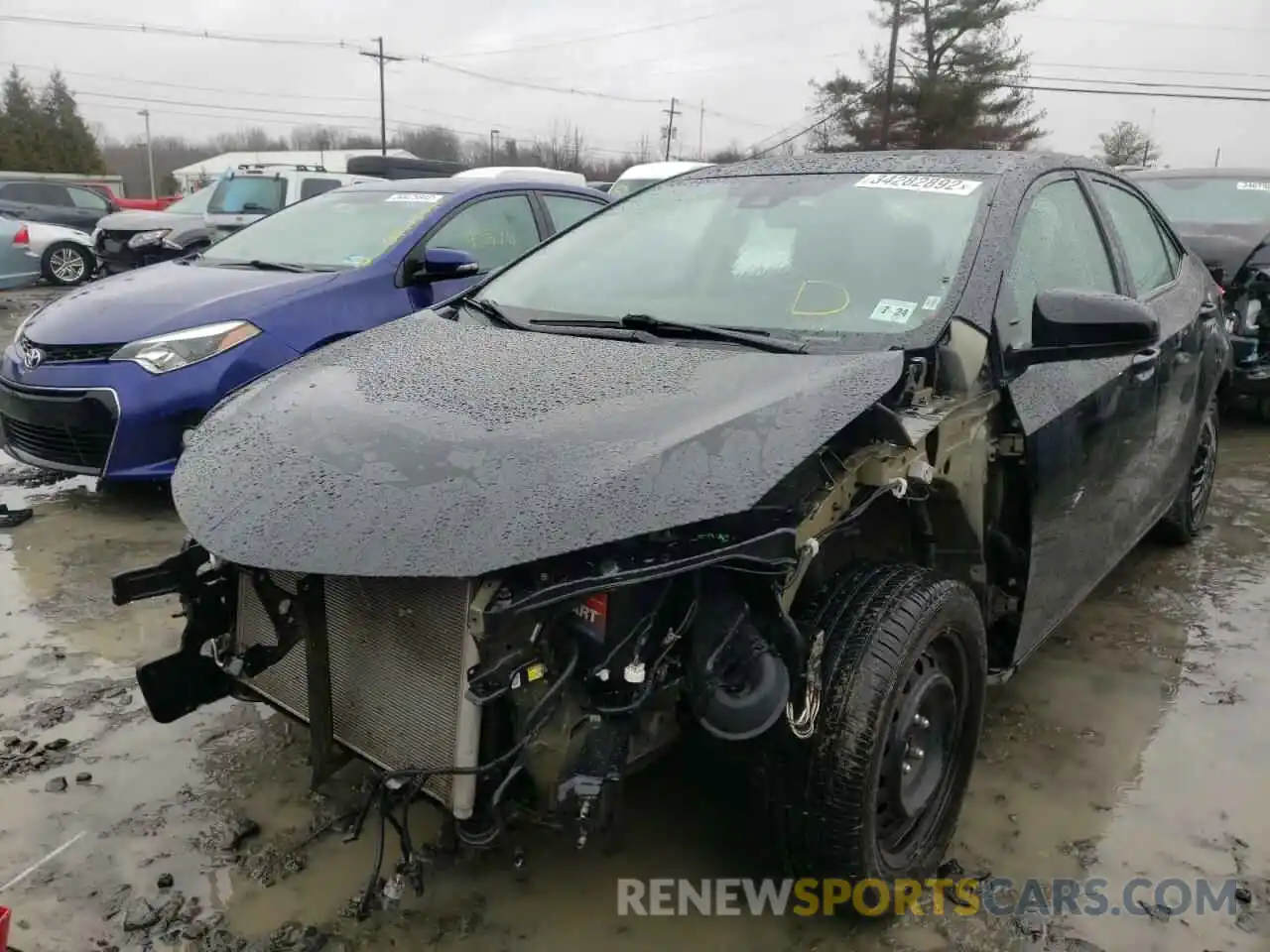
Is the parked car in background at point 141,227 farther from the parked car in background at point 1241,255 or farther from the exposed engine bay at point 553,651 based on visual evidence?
the exposed engine bay at point 553,651

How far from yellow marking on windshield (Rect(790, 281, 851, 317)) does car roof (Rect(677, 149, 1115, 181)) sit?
24.0 inches

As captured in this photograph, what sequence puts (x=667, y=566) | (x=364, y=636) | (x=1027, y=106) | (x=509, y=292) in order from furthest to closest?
(x=1027, y=106) < (x=509, y=292) < (x=364, y=636) < (x=667, y=566)

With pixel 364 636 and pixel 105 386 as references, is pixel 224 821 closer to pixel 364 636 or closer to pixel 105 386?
pixel 364 636

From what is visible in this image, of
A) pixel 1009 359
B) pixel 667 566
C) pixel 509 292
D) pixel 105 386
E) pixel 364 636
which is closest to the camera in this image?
pixel 667 566

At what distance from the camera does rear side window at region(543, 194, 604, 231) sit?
6195 mm

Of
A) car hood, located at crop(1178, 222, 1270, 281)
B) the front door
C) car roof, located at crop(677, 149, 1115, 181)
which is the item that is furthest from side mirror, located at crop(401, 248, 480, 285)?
car hood, located at crop(1178, 222, 1270, 281)

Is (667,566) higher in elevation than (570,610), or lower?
higher

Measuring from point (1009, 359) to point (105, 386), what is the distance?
146 inches

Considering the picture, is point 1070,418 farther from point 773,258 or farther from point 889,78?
point 889,78

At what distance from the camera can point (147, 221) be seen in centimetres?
1258

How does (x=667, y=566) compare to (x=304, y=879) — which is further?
(x=304, y=879)

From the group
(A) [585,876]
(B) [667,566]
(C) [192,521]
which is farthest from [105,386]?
(B) [667,566]

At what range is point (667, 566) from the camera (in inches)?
67.1

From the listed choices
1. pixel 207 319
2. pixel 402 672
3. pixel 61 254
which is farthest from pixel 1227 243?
pixel 61 254
